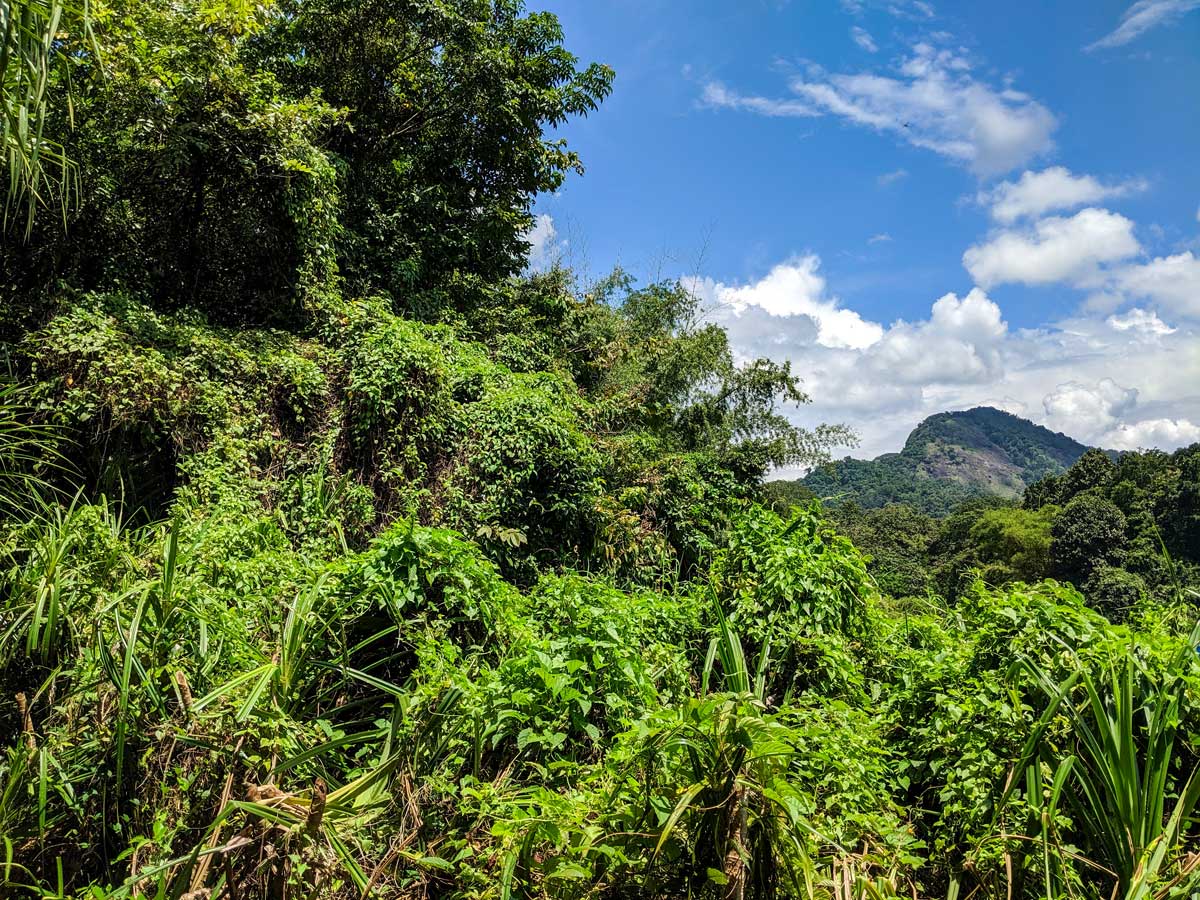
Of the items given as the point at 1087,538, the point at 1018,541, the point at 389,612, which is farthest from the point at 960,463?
the point at 389,612

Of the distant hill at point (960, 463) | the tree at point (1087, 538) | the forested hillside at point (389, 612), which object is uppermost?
the distant hill at point (960, 463)

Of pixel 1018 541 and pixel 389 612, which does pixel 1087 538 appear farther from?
pixel 389 612

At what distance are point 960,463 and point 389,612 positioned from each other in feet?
518

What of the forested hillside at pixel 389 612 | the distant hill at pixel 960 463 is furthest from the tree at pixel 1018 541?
the distant hill at pixel 960 463

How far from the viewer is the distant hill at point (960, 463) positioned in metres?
102

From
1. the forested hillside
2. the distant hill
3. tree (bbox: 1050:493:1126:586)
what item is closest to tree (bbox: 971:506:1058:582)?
tree (bbox: 1050:493:1126:586)

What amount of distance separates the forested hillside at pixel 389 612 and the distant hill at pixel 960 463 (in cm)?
8628

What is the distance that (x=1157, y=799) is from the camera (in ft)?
7.25

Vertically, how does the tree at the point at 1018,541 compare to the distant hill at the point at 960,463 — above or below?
below

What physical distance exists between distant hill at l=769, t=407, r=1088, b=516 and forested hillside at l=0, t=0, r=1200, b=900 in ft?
283

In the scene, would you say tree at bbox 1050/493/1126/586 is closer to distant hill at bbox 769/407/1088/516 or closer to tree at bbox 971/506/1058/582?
tree at bbox 971/506/1058/582

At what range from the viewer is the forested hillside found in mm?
2238

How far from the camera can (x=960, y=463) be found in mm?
139625

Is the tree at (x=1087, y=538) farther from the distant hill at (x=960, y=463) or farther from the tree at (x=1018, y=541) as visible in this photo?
the distant hill at (x=960, y=463)
